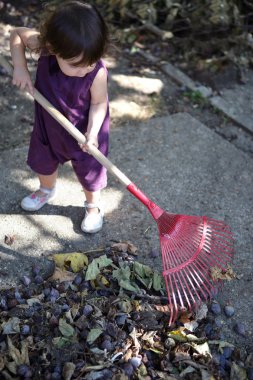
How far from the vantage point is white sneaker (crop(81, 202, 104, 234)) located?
9.46ft

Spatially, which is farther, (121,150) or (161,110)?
(161,110)

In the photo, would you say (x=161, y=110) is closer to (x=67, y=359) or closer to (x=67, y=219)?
(x=67, y=219)

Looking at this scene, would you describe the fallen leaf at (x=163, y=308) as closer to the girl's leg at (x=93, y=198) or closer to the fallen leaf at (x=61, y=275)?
the fallen leaf at (x=61, y=275)

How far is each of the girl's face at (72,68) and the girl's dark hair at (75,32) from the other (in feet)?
0.10

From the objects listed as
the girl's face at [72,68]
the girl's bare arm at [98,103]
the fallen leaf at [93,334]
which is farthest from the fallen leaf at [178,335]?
the girl's face at [72,68]

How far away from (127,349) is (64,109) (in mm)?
1210

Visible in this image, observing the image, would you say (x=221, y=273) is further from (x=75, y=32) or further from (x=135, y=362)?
(x=75, y=32)

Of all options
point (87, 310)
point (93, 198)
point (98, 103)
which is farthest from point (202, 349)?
point (98, 103)

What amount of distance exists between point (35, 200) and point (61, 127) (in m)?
0.63

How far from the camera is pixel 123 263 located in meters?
2.65

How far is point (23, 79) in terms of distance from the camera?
7.98ft

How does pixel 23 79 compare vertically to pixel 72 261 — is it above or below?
above

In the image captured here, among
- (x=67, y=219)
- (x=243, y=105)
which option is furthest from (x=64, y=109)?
(x=243, y=105)

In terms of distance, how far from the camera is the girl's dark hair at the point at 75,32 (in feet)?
6.78
